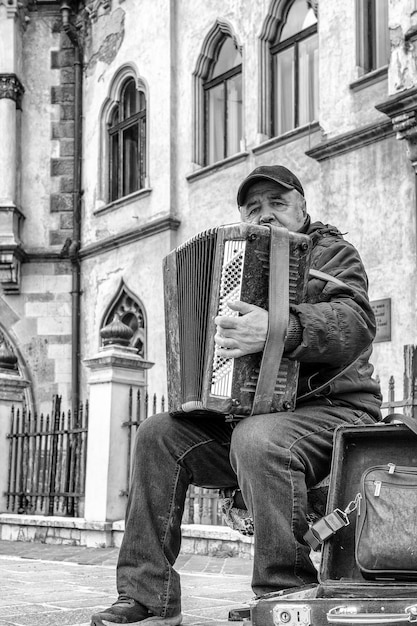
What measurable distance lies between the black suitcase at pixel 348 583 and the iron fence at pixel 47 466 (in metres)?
6.88

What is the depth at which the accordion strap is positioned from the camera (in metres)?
3.85

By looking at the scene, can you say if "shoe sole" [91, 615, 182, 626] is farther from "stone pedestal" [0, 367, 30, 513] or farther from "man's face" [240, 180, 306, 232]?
"stone pedestal" [0, 367, 30, 513]

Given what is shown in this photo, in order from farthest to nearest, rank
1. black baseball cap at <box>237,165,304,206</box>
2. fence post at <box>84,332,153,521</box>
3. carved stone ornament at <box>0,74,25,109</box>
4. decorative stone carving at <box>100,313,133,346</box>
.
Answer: carved stone ornament at <box>0,74,25,109</box>, decorative stone carving at <box>100,313,133,346</box>, fence post at <box>84,332,153,521</box>, black baseball cap at <box>237,165,304,206</box>

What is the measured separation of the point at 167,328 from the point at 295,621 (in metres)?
1.51

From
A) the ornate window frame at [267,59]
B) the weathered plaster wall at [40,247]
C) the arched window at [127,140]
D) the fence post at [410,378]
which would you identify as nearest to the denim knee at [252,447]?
the fence post at [410,378]

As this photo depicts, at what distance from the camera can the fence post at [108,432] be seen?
971 cm

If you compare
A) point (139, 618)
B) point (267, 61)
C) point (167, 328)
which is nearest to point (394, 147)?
point (267, 61)

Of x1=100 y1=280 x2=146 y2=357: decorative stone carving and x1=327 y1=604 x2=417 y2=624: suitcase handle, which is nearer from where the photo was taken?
x1=327 y1=604 x2=417 y2=624: suitcase handle

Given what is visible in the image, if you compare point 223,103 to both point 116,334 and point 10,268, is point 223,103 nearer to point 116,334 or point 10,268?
point 10,268

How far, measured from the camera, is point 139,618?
404 centimetres

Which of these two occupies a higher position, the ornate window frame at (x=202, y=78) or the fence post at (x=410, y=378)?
the ornate window frame at (x=202, y=78)

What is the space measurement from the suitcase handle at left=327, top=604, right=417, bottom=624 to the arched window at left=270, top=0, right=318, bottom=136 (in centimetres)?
1040

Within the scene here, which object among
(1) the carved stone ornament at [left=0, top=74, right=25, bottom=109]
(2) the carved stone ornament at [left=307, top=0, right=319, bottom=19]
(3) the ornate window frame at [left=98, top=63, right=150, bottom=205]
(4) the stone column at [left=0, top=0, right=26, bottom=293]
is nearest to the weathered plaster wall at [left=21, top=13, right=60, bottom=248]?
(4) the stone column at [left=0, top=0, right=26, bottom=293]

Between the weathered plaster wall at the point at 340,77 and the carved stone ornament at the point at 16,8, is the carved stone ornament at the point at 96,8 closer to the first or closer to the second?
the carved stone ornament at the point at 16,8
